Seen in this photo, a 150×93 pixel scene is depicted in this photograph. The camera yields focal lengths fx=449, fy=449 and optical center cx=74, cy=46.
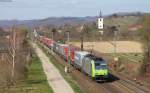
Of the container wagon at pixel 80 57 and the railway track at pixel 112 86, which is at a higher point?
the container wagon at pixel 80 57

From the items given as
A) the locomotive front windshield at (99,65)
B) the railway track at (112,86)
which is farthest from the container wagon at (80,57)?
the locomotive front windshield at (99,65)

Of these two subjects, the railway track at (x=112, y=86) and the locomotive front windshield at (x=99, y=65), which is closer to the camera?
the railway track at (x=112, y=86)

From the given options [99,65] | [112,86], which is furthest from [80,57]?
[112,86]

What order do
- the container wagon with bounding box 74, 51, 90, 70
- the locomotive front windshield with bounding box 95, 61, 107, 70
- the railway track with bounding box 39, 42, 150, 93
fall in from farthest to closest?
the container wagon with bounding box 74, 51, 90, 70 < the locomotive front windshield with bounding box 95, 61, 107, 70 < the railway track with bounding box 39, 42, 150, 93

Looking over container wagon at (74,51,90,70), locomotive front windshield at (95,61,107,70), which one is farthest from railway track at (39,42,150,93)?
container wagon at (74,51,90,70)

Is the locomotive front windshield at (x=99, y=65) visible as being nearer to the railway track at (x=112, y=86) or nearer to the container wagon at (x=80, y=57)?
the railway track at (x=112, y=86)

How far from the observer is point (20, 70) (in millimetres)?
55812

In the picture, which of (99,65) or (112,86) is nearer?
(112,86)

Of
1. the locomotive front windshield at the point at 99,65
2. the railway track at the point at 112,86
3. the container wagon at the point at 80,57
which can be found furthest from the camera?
the container wagon at the point at 80,57

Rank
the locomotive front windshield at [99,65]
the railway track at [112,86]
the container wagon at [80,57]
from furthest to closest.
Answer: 1. the container wagon at [80,57]
2. the locomotive front windshield at [99,65]
3. the railway track at [112,86]

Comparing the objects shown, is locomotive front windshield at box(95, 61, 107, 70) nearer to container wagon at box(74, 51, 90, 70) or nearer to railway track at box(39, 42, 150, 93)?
railway track at box(39, 42, 150, 93)

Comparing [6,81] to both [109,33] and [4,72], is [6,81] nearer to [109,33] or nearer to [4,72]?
[4,72]

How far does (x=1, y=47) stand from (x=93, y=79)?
36.9 metres

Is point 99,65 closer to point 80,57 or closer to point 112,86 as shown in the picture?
point 112,86
